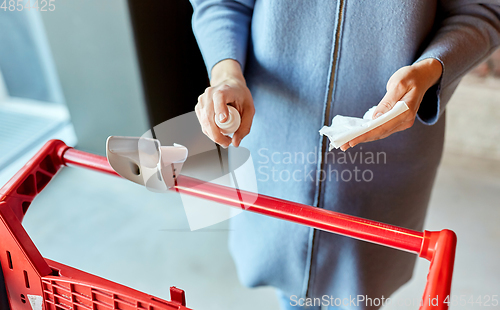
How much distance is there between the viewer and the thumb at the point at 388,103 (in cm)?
57

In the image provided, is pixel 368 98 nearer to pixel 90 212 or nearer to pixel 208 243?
pixel 208 243

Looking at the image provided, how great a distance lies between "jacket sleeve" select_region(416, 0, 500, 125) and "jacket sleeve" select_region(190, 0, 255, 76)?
0.33m

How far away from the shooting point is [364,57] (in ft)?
2.16

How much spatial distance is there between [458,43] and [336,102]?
8.6 inches

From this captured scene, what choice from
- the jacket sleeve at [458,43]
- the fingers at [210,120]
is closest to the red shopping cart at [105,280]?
the fingers at [210,120]

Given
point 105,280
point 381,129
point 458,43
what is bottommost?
point 105,280

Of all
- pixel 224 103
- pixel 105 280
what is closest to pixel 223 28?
pixel 224 103

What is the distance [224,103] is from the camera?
0.59 m

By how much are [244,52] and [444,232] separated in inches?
19.1

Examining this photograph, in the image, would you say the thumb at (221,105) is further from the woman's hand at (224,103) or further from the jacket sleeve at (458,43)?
the jacket sleeve at (458,43)

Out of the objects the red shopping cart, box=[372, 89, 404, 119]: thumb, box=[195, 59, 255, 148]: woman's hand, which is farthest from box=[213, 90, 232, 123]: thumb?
box=[372, 89, 404, 119]: thumb

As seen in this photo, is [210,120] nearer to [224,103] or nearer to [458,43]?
[224,103]

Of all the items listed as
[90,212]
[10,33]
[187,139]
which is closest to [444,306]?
[187,139]

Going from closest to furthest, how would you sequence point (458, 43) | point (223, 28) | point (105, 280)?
point (105, 280) < point (458, 43) < point (223, 28)
